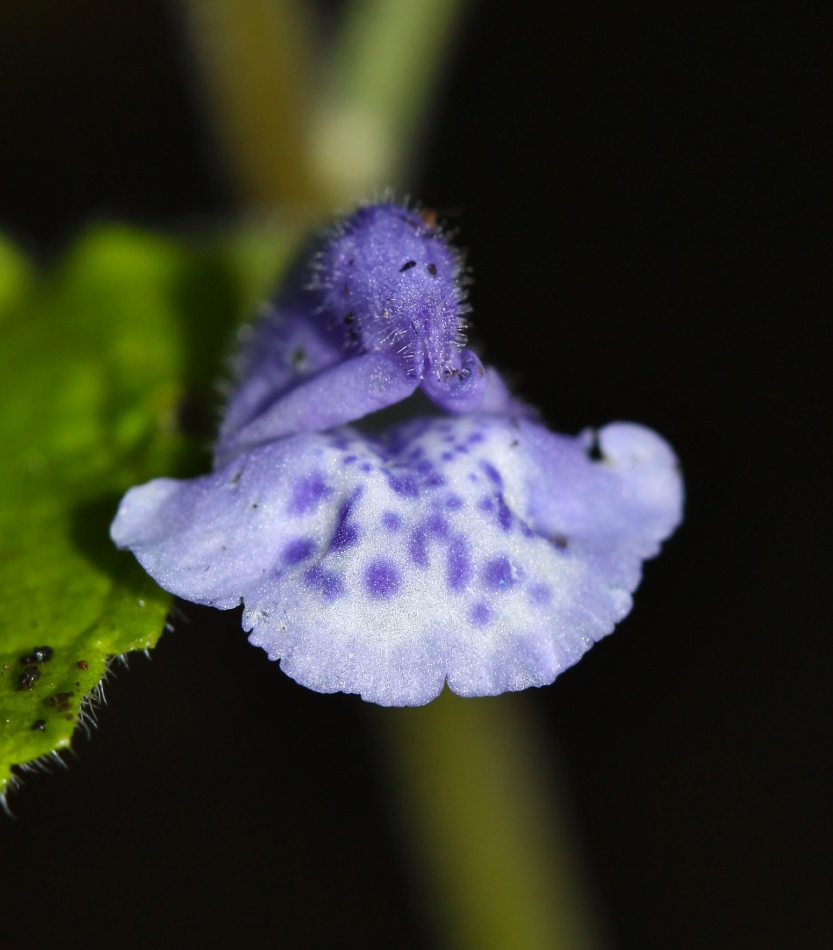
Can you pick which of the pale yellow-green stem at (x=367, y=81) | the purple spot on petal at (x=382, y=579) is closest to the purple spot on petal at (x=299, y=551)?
the purple spot on petal at (x=382, y=579)

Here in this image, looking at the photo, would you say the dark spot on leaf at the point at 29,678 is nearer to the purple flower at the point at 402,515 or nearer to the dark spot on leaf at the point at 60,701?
the dark spot on leaf at the point at 60,701

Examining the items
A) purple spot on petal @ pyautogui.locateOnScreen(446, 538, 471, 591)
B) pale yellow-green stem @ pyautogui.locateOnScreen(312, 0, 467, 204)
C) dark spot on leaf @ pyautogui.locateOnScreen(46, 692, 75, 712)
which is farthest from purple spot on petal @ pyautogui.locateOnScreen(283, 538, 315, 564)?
pale yellow-green stem @ pyautogui.locateOnScreen(312, 0, 467, 204)

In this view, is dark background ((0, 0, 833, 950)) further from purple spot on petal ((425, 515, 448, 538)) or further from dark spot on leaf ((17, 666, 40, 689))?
purple spot on petal ((425, 515, 448, 538))

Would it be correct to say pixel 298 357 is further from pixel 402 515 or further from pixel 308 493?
pixel 402 515

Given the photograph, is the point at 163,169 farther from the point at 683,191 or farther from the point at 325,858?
the point at 325,858

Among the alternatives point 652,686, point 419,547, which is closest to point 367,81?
point 419,547

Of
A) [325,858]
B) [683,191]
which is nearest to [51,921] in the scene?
[325,858]
